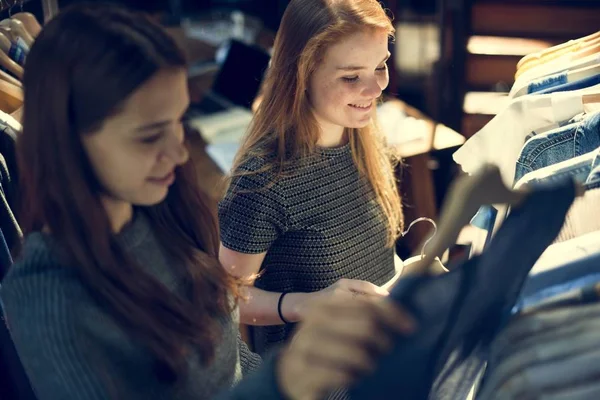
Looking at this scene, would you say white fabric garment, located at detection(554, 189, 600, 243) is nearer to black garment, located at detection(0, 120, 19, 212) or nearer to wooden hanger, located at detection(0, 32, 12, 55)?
black garment, located at detection(0, 120, 19, 212)

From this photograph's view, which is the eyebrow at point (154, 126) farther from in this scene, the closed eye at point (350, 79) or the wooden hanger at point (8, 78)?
the wooden hanger at point (8, 78)

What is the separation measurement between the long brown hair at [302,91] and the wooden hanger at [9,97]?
1.60ft

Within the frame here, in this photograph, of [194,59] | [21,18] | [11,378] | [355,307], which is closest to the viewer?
[355,307]

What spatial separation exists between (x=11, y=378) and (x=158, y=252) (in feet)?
1.52

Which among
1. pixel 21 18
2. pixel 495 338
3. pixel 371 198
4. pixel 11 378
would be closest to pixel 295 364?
pixel 495 338

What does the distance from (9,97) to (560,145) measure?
1.07 m

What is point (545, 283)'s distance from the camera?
0.76 meters

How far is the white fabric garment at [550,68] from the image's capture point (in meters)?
→ 1.26

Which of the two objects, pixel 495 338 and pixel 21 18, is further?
pixel 21 18

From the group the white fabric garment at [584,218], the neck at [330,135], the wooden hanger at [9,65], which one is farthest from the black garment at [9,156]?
the white fabric garment at [584,218]

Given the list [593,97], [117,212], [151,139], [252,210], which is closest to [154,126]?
[151,139]

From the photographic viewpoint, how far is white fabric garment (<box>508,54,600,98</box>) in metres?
1.26

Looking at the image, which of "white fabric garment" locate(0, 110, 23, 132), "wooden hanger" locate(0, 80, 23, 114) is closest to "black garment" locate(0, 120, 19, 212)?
"white fabric garment" locate(0, 110, 23, 132)

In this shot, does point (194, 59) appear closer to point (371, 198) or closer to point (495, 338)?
point (371, 198)
